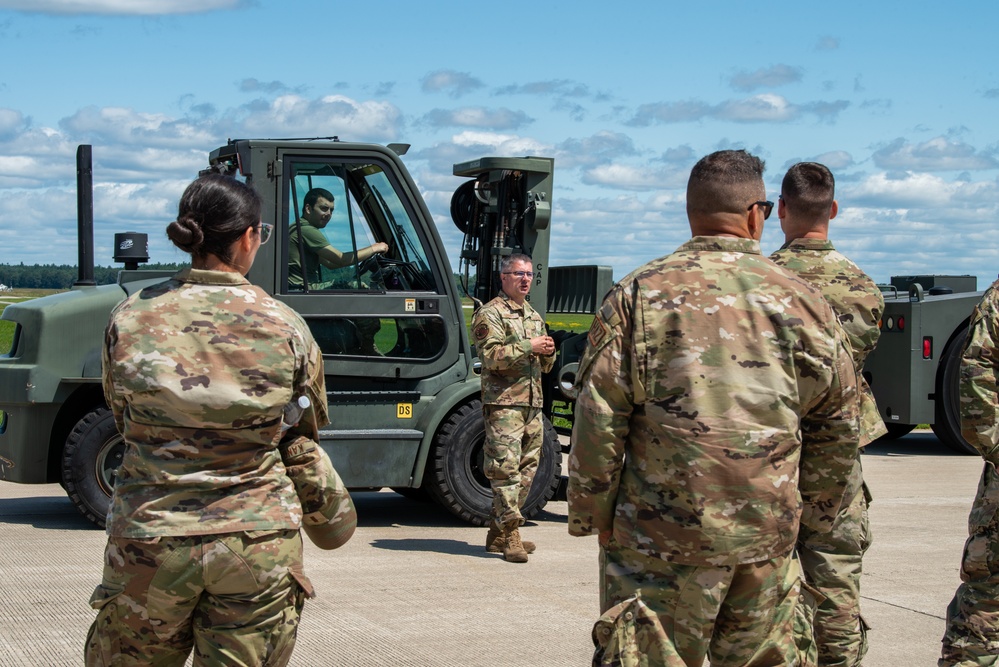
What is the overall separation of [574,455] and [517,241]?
5.19m

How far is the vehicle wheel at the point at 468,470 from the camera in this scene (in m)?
7.88

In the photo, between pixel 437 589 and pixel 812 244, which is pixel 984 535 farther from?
pixel 437 589

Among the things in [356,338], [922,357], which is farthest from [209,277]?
[922,357]

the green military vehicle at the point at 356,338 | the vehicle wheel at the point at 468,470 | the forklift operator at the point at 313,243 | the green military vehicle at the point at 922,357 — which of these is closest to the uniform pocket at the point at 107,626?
the green military vehicle at the point at 356,338

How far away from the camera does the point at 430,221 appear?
7.95 meters

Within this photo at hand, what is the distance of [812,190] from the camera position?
4488 millimetres

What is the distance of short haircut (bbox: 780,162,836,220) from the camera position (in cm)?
449

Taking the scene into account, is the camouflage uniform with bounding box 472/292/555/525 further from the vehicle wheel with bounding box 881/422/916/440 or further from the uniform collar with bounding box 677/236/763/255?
the vehicle wheel with bounding box 881/422/916/440

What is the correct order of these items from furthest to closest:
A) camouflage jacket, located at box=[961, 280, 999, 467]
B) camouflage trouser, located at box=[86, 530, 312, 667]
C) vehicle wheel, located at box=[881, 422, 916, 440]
→ vehicle wheel, located at box=[881, 422, 916, 440] → camouflage jacket, located at box=[961, 280, 999, 467] → camouflage trouser, located at box=[86, 530, 312, 667]

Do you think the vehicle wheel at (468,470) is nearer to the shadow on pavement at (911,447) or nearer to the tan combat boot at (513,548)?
the tan combat boot at (513,548)

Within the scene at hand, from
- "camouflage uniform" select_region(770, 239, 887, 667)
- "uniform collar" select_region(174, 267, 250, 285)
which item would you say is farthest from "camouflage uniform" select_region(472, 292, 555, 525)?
"uniform collar" select_region(174, 267, 250, 285)

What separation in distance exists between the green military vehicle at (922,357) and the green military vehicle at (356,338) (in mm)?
5363

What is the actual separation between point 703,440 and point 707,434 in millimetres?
18

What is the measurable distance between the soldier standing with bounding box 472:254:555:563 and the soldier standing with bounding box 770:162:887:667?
2635mm
